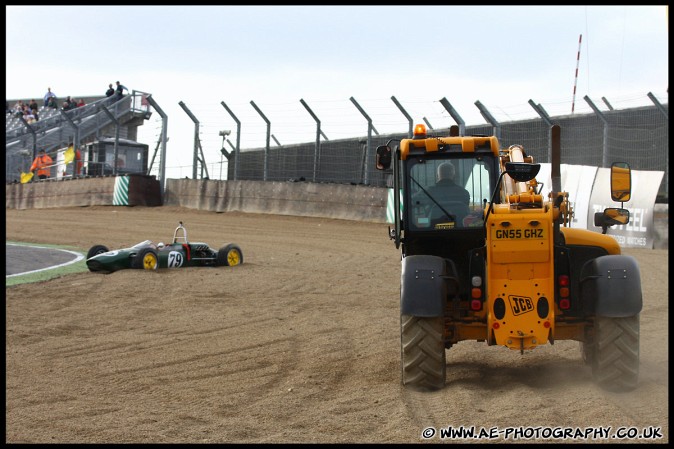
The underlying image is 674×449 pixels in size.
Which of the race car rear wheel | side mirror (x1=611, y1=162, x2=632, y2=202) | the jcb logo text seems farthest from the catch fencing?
the jcb logo text

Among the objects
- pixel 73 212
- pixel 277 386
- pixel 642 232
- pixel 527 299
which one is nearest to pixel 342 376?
pixel 277 386

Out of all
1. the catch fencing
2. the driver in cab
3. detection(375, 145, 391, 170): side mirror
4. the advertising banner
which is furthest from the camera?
the catch fencing

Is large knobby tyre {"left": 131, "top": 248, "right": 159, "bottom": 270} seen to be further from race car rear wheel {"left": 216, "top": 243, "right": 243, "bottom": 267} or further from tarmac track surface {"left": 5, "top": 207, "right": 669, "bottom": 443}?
race car rear wheel {"left": 216, "top": 243, "right": 243, "bottom": 267}

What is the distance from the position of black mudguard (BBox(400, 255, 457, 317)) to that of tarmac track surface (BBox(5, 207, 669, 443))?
643 millimetres

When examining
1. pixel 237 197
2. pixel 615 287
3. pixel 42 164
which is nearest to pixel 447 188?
pixel 615 287

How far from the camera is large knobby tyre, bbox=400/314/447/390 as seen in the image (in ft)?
22.6

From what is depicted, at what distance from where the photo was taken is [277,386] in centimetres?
748

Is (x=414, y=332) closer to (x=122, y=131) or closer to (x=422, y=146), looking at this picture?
(x=422, y=146)

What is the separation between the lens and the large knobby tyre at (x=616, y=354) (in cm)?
667

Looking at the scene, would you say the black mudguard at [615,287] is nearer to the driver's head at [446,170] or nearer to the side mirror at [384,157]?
the driver's head at [446,170]

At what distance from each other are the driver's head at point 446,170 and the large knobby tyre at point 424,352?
1283 millimetres

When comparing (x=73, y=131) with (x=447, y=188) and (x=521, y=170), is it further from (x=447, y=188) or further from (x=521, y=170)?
(x=521, y=170)

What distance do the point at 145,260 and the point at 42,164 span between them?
1984 cm

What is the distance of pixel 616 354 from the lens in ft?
21.9
